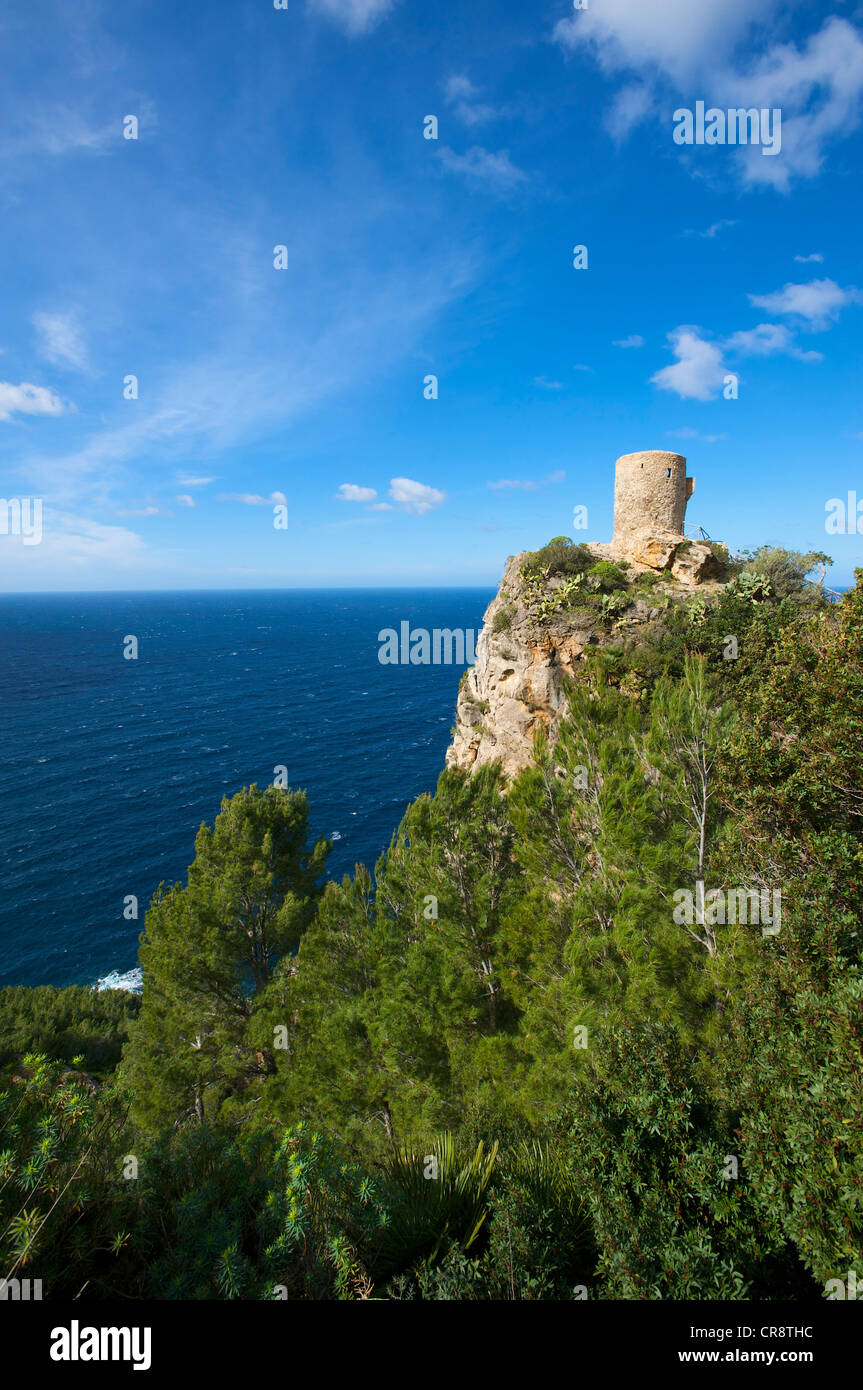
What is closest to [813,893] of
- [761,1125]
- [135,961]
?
[761,1125]

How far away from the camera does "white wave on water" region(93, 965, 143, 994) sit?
3250 centimetres

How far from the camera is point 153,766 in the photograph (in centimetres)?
6153

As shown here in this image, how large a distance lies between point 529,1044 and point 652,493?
25.0 m

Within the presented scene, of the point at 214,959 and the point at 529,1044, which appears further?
the point at 214,959

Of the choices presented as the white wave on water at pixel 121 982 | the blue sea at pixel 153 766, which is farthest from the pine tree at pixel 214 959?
the blue sea at pixel 153 766

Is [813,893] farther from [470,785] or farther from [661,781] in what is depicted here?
[470,785]

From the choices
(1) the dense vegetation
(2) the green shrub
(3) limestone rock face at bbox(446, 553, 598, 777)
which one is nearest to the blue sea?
(3) limestone rock face at bbox(446, 553, 598, 777)

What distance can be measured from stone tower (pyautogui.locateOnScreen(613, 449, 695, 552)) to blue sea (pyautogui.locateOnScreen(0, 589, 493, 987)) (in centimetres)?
2873

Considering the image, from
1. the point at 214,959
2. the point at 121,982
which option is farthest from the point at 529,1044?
the point at 121,982

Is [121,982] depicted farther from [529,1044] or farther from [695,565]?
[695,565]

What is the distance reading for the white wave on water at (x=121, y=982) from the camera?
107ft

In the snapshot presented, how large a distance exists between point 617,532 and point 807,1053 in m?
27.2

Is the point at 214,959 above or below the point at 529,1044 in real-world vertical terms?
below

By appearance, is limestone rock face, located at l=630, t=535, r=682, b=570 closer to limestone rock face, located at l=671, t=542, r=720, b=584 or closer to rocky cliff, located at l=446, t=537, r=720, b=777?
rocky cliff, located at l=446, t=537, r=720, b=777
